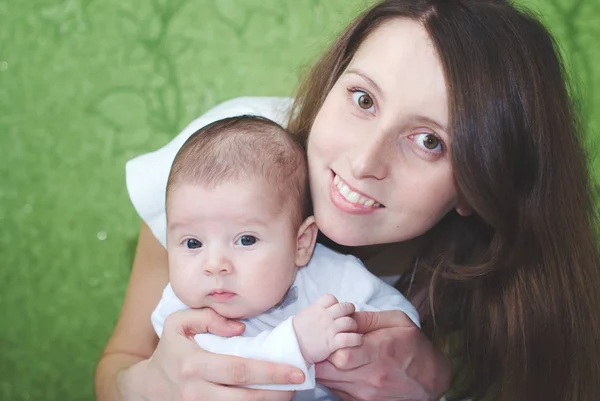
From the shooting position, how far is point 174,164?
1137 millimetres

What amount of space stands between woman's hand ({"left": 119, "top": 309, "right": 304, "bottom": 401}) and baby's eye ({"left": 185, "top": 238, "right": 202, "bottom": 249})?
0.33 feet

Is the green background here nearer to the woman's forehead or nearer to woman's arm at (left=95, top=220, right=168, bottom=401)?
woman's arm at (left=95, top=220, right=168, bottom=401)

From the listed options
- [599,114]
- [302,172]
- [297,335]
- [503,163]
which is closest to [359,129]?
[302,172]

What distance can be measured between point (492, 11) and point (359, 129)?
0.27 metres

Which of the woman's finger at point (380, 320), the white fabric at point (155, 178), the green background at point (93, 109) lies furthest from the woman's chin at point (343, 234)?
the green background at point (93, 109)

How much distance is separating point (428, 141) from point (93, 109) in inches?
39.3

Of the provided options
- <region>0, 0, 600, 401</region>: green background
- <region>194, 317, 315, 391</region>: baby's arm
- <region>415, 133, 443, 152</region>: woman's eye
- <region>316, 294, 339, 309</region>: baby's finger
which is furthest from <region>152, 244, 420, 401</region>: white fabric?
<region>0, 0, 600, 401</region>: green background

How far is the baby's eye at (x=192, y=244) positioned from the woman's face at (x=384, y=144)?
19cm

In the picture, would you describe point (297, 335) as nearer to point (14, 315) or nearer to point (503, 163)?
point (503, 163)

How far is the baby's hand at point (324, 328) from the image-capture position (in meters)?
1.01

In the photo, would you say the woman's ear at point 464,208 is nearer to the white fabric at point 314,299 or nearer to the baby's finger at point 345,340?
the white fabric at point 314,299

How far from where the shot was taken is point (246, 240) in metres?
1.09

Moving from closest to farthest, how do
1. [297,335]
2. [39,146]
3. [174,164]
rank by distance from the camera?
[297,335] < [174,164] < [39,146]

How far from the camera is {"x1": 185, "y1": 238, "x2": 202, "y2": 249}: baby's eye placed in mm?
1097
